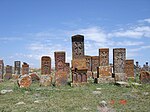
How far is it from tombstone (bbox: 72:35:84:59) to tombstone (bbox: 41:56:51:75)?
1438mm

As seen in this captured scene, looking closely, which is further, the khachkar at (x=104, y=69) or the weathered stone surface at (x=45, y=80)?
the khachkar at (x=104, y=69)

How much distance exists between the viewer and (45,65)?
13.6m

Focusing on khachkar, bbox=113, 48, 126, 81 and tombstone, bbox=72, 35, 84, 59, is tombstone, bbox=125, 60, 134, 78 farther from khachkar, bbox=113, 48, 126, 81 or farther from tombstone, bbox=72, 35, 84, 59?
tombstone, bbox=72, 35, 84, 59

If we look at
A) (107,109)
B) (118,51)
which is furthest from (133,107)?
(118,51)

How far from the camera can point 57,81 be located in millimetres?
13180

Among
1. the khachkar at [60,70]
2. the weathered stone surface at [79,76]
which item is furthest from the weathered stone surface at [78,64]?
the khachkar at [60,70]

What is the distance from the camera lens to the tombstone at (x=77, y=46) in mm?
13375

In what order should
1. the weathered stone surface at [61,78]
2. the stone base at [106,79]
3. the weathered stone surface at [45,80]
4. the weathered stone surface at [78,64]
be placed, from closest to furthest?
the weathered stone surface at [78,64], the weathered stone surface at [61,78], the weathered stone surface at [45,80], the stone base at [106,79]

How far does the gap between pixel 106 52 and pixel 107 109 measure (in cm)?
716

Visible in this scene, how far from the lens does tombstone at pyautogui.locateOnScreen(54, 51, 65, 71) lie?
13375mm

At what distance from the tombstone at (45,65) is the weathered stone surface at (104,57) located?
2954mm

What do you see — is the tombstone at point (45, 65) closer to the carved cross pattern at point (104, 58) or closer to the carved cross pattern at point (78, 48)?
the carved cross pattern at point (78, 48)

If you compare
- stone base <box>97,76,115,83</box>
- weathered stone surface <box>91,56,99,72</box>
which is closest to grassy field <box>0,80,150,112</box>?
stone base <box>97,76,115,83</box>

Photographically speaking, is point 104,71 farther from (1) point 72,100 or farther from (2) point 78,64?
(1) point 72,100
